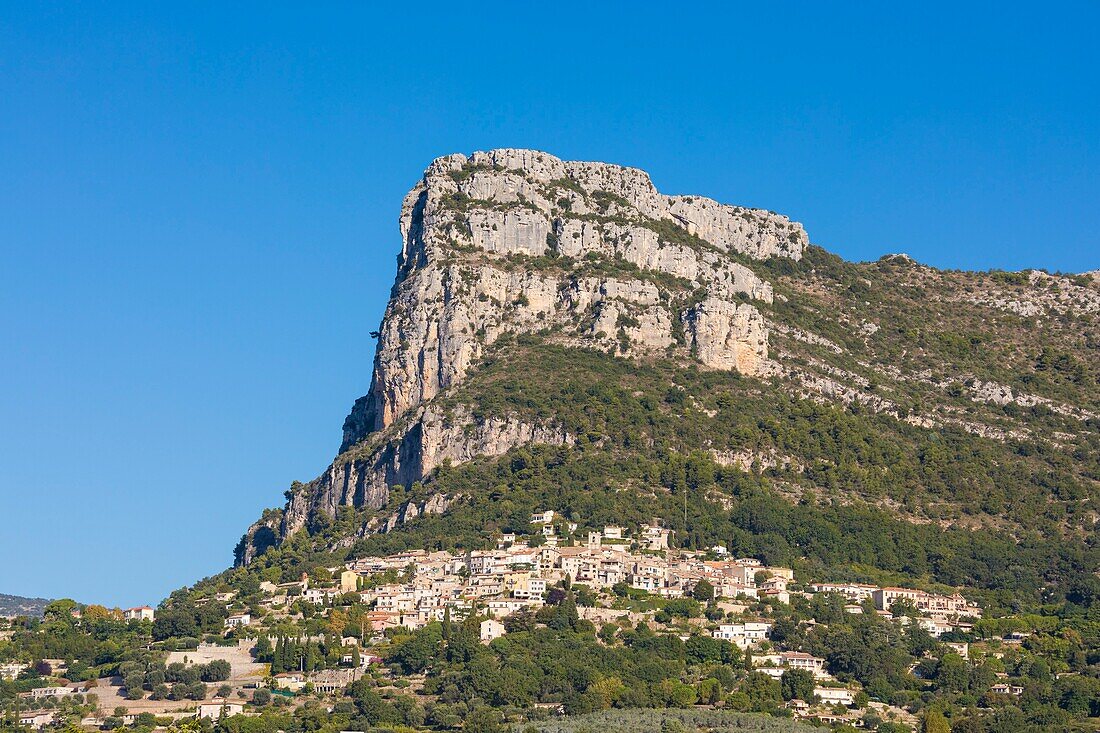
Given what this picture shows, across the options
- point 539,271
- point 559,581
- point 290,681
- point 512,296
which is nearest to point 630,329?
point 539,271

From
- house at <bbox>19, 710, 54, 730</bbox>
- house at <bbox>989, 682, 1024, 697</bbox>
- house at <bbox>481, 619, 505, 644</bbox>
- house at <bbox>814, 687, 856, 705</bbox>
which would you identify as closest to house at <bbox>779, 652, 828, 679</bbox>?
house at <bbox>814, 687, 856, 705</bbox>

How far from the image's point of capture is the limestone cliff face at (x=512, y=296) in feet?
488

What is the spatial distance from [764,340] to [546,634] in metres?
39.8

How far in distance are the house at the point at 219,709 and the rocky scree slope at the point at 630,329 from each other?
2729cm

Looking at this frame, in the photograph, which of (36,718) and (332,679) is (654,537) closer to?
(332,679)

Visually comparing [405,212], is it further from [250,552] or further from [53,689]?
[53,689]

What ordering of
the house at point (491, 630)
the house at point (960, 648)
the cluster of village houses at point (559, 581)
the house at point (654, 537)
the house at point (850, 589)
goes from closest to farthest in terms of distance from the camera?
the house at point (491, 630) < the house at point (960, 648) < the cluster of village houses at point (559, 581) < the house at point (850, 589) < the house at point (654, 537)

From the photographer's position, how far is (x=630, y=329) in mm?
156125

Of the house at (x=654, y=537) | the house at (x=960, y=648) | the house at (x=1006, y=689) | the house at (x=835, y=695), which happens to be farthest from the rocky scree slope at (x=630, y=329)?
the house at (x=835, y=695)

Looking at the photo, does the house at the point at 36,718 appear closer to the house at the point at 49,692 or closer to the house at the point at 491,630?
the house at the point at 49,692

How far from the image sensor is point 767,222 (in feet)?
594

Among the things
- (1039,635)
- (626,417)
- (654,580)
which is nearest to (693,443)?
(626,417)

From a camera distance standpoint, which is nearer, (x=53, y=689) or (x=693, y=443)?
(x=53, y=689)

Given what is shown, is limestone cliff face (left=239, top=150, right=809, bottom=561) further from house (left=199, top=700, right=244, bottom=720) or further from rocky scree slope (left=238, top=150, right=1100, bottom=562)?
house (left=199, top=700, right=244, bottom=720)
